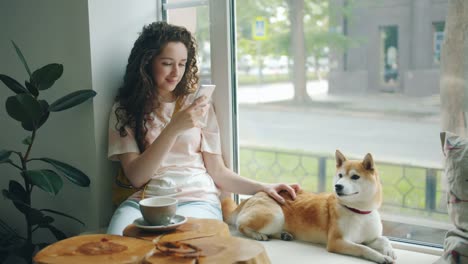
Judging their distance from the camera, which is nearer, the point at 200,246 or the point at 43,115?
the point at 200,246

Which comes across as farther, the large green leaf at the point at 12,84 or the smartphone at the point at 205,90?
the large green leaf at the point at 12,84

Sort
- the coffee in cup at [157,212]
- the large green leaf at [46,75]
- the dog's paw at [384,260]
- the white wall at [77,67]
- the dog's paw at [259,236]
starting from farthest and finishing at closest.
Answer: the white wall at [77,67]
the large green leaf at [46,75]
the dog's paw at [259,236]
the dog's paw at [384,260]
the coffee in cup at [157,212]

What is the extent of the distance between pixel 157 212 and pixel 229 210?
71 centimetres

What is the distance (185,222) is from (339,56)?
929 mm

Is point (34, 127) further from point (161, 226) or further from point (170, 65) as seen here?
point (161, 226)

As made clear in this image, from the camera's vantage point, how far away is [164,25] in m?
2.17

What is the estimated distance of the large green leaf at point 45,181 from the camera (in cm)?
202

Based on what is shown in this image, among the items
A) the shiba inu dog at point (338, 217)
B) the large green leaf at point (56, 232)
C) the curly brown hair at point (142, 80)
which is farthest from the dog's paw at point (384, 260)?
the large green leaf at point (56, 232)

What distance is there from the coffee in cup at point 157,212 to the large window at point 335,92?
81 centimetres

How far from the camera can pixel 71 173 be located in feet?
7.04

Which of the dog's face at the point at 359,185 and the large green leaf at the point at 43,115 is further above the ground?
the large green leaf at the point at 43,115

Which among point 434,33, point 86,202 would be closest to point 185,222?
point 86,202

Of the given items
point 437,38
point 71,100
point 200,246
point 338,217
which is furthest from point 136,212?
point 437,38

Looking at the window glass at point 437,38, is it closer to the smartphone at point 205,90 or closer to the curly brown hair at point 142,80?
the smartphone at point 205,90
